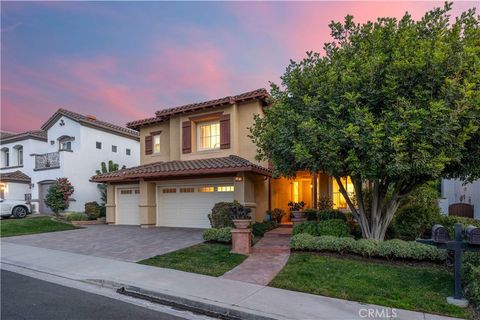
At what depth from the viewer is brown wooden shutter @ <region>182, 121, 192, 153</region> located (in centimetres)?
1593

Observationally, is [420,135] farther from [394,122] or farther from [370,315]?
[370,315]

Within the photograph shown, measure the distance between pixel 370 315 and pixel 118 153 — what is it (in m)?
22.8

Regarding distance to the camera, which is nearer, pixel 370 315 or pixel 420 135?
pixel 370 315

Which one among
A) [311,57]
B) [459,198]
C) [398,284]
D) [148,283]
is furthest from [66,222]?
[459,198]

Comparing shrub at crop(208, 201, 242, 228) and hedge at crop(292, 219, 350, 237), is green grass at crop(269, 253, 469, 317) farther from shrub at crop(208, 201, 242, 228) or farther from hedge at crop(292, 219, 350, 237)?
shrub at crop(208, 201, 242, 228)

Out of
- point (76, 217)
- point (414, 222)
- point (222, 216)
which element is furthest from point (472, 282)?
point (76, 217)

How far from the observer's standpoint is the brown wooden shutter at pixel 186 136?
1593cm

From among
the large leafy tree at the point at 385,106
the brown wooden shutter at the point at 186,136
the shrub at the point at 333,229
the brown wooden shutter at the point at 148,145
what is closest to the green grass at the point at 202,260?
the shrub at the point at 333,229

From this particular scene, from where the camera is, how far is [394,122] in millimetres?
6723

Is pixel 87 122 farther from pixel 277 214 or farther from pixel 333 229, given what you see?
pixel 333 229

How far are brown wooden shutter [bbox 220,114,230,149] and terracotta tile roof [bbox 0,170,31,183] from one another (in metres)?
17.5

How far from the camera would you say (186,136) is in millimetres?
16031

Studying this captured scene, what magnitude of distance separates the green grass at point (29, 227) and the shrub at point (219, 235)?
905 centimetres

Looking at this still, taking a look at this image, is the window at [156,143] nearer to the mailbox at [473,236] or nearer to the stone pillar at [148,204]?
the stone pillar at [148,204]
